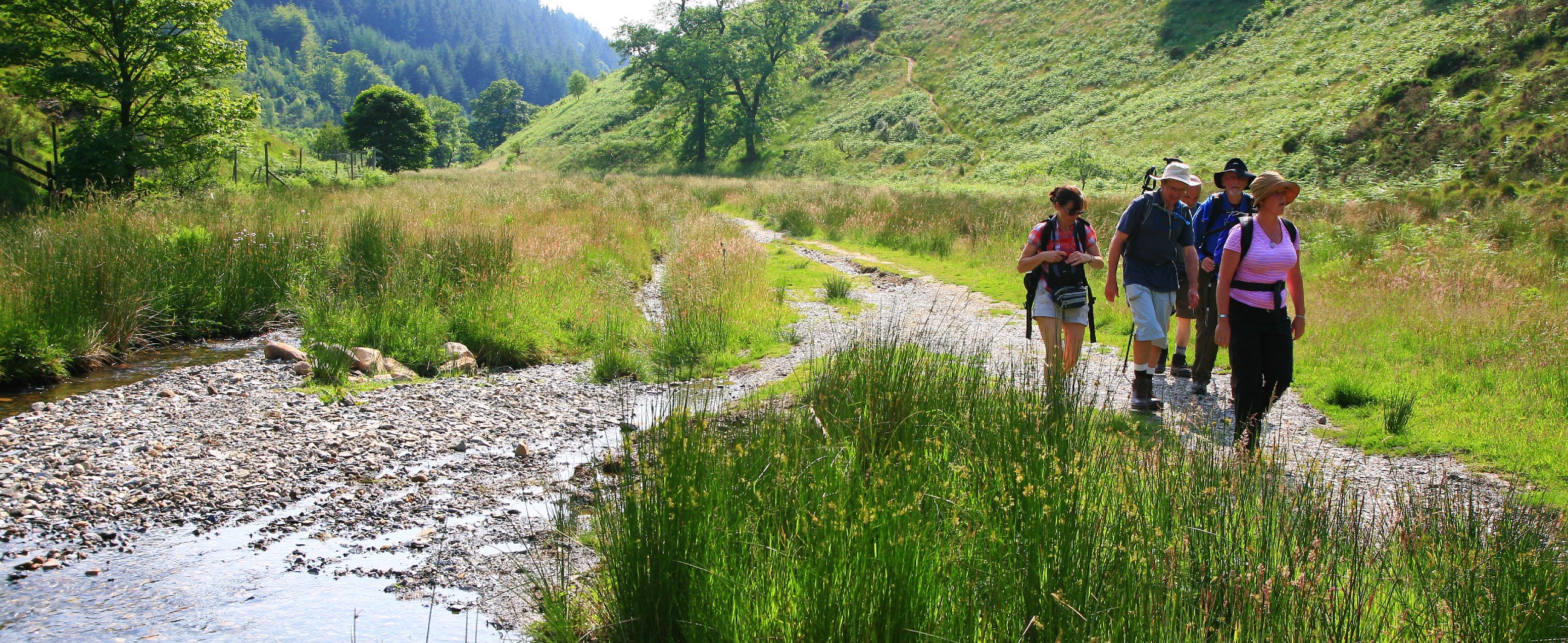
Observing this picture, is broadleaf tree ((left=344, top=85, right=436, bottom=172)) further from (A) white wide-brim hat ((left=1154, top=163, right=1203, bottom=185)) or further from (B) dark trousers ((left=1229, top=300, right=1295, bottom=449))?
(B) dark trousers ((left=1229, top=300, right=1295, bottom=449))

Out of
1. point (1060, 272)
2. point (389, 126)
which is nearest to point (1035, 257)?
point (1060, 272)

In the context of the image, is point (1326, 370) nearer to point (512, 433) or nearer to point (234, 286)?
point (512, 433)

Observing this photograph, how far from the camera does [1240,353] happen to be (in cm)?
505

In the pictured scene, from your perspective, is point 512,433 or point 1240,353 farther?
point 512,433

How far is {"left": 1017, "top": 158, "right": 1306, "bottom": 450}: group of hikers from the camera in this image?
494 cm

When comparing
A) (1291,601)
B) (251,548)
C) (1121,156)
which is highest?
(1121,156)

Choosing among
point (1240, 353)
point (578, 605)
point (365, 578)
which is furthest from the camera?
point (1240, 353)

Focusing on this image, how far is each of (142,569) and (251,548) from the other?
1.53ft

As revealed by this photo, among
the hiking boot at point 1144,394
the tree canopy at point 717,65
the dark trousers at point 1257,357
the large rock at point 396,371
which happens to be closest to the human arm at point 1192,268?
the hiking boot at point 1144,394

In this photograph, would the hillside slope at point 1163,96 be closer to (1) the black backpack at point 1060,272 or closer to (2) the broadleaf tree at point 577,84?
(1) the black backpack at point 1060,272

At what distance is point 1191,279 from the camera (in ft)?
20.7

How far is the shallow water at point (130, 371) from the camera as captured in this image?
6617 millimetres

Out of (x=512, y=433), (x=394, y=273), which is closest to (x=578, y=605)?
(x=512, y=433)

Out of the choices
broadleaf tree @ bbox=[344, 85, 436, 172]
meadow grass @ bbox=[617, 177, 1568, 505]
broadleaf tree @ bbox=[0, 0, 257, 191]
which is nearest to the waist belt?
meadow grass @ bbox=[617, 177, 1568, 505]
